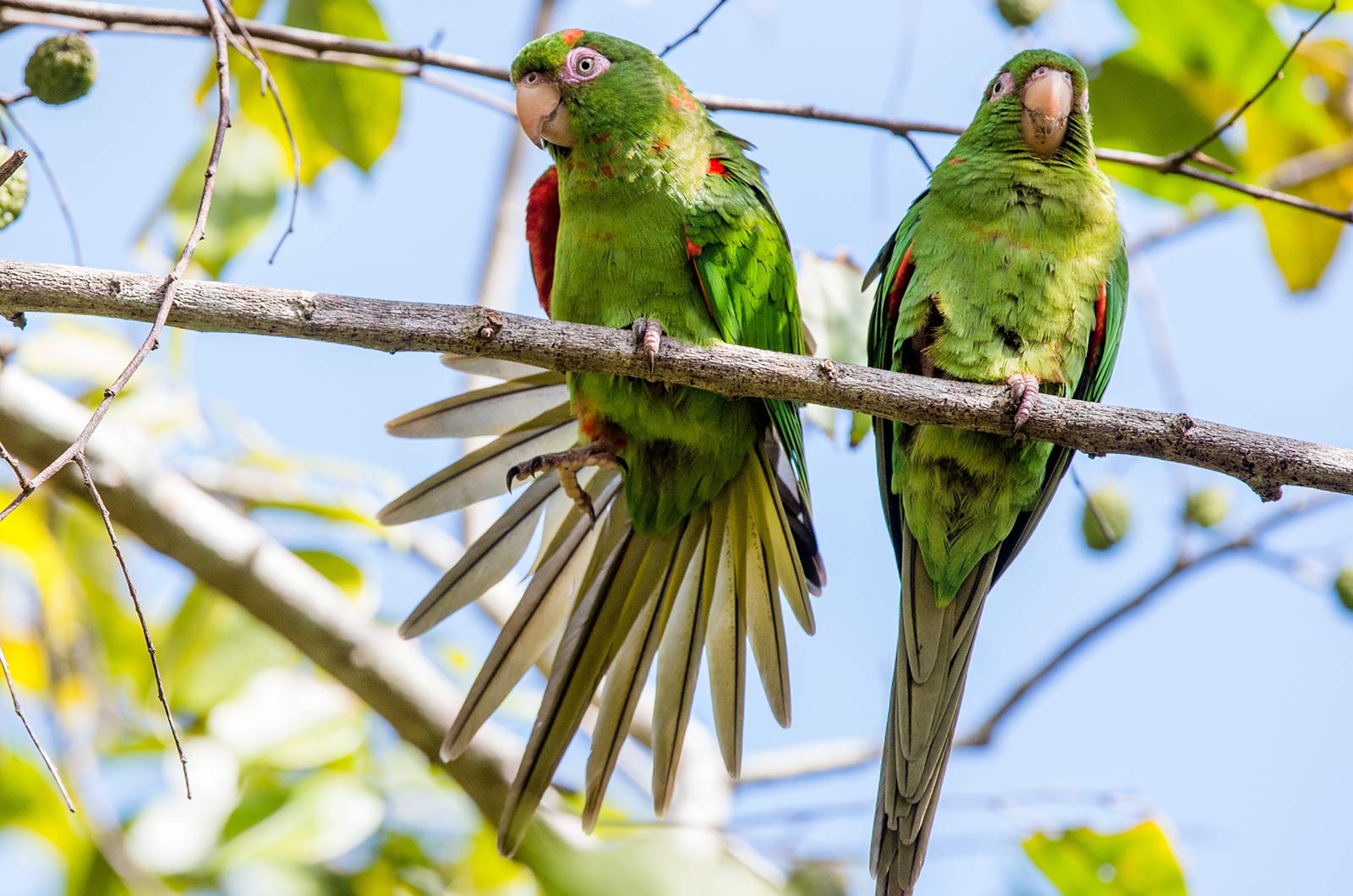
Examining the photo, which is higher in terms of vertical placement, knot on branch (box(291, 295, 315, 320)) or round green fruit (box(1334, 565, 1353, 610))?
round green fruit (box(1334, 565, 1353, 610))

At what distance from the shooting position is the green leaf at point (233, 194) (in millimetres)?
3746

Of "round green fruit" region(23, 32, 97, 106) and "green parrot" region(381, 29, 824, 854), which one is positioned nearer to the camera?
"round green fruit" region(23, 32, 97, 106)

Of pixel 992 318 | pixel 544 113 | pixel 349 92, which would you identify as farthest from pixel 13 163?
pixel 992 318

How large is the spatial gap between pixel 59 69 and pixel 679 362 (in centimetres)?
163

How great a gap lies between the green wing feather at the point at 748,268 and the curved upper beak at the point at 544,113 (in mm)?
452

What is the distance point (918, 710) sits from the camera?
3.36 m

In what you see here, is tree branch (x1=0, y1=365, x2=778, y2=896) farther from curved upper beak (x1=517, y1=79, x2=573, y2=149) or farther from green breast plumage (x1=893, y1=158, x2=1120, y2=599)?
curved upper beak (x1=517, y1=79, x2=573, y2=149)

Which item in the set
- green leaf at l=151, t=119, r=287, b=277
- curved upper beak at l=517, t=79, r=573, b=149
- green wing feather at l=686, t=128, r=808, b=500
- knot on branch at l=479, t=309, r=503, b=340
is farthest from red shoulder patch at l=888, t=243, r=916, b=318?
green leaf at l=151, t=119, r=287, b=277

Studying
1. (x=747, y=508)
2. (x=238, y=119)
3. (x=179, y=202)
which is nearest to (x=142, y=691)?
(x=179, y=202)

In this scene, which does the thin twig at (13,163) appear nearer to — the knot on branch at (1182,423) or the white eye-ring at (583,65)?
the white eye-ring at (583,65)

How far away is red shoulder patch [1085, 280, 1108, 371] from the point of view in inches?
136

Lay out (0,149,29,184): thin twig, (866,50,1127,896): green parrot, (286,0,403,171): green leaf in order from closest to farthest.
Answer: (0,149,29,184): thin twig → (866,50,1127,896): green parrot → (286,0,403,171): green leaf

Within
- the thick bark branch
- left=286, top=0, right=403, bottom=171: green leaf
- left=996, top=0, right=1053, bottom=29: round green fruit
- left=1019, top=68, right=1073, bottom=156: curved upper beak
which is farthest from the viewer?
left=996, top=0, right=1053, bottom=29: round green fruit

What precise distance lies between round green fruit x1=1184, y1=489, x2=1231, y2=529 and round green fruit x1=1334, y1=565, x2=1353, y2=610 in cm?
43
